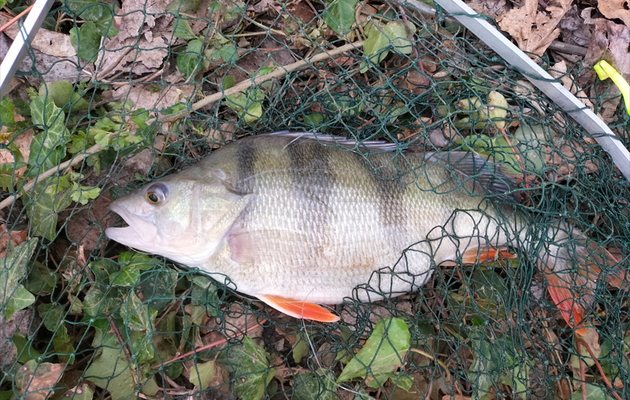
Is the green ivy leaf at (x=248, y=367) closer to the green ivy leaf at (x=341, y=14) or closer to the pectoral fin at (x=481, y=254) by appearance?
the pectoral fin at (x=481, y=254)

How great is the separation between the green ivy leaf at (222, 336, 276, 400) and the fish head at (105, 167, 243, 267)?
0.59 meters

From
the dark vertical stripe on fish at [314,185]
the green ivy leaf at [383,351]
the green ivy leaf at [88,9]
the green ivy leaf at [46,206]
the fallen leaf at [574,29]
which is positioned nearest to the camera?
the green ivy leaf at [383,351]

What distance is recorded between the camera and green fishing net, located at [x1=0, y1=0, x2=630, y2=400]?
7.73 feet

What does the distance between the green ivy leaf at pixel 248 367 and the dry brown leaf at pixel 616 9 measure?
116 inches

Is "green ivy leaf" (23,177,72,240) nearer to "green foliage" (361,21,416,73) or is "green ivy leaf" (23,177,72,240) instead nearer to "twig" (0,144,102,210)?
"twig" (0,144,102,210)

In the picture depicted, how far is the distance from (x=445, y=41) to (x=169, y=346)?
2.55 m

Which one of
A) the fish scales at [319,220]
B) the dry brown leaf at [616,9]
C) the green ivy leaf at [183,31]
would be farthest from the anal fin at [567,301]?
the green ivy leaf at [183,31]

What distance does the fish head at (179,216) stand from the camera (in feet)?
7.41

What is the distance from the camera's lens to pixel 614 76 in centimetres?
249

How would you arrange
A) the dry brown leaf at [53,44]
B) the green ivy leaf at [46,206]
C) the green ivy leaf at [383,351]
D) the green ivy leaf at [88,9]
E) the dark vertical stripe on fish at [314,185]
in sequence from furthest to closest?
the dry brown leaf at [53,44]
the green ivy leaf at [88,9]
the green ivy leaf at [46,206]
the dark vertical stripe on fish at [314,185]
the green ivy leaf at [383,351]

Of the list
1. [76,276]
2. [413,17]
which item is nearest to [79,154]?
[76,276]

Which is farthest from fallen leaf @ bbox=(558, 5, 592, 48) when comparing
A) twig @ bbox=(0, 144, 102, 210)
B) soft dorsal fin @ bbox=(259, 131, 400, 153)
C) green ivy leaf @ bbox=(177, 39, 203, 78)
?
twig @ bbox=(0, 144, 102, 210)

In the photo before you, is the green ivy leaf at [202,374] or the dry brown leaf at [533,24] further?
the dry brown leaf at [533,24]

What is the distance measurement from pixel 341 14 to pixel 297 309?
1750 mm
